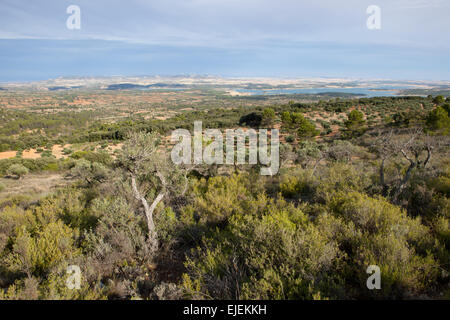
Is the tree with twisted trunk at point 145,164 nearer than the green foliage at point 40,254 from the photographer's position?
No

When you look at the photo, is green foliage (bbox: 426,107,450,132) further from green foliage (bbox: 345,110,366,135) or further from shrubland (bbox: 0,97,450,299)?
shrubland (bbox: 0,97,450,299)

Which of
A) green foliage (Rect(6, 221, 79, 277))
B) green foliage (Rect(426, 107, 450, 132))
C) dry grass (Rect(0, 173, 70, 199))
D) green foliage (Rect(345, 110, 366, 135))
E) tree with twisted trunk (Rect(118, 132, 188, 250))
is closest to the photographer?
green foliage (Rect(6, 221, 79, 277))

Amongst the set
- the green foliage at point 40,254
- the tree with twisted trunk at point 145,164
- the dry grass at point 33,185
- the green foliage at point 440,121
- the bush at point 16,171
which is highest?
the green foliage at point 440,121

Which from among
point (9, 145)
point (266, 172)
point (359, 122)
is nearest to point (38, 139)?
point (9, 145)

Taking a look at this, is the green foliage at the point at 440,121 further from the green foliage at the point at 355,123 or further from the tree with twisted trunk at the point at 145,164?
the tree with twisted trunk at the point at 145,164

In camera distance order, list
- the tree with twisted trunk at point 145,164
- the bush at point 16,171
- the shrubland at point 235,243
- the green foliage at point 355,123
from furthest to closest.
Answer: the green foliage at point 355,123, the bush at point 16,171, the tree with twisted trunk at point 145,164, the shrubland at point 235,243

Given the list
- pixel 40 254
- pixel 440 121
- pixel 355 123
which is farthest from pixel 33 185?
pixel 440 121

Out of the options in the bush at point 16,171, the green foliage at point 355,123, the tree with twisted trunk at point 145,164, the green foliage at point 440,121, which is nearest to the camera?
the tree with twisted trunk at point 145,164

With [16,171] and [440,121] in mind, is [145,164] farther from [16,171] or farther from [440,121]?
[440,121]

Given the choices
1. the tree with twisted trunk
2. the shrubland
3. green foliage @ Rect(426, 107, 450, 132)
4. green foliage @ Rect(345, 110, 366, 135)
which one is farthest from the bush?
green foliage @ Rect(426, 107, 450, 132)

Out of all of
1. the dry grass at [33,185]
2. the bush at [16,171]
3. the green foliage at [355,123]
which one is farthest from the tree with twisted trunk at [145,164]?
the green foliage at [355,123]

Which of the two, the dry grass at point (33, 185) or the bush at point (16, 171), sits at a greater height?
the bush at point (16, 171)

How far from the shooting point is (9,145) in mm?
34594
